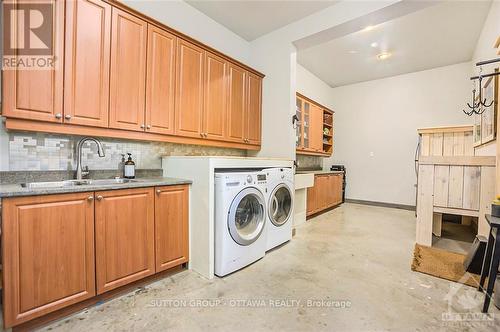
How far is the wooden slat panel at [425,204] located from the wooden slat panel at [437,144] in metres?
1.85

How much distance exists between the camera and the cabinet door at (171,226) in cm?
186

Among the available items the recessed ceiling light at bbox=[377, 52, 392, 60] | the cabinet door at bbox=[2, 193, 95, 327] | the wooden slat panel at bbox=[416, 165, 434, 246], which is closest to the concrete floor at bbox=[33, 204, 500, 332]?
the cabinet door at bbox=[2, 193, 95, 327]

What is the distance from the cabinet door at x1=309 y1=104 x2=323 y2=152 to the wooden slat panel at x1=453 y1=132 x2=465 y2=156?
7.50 ft

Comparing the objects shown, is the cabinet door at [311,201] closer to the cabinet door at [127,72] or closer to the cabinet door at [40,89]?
the cabinet door at [127,72]

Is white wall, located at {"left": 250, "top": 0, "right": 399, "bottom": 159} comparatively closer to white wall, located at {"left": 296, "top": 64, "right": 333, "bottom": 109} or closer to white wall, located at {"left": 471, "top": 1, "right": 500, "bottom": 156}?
white wall, located at {"left": 296, "top": 64, "right": 333, "bottom": 109}

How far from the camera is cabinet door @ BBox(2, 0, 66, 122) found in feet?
4.58

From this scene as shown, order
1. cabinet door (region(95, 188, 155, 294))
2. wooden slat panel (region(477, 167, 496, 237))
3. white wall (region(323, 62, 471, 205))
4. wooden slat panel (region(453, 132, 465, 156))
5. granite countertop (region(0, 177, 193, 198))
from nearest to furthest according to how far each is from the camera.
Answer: granite countertop (region(0, 177, 193, 198)) → cabinet door (region(95, 188, 155, 294)) → wooden slat panel (region(477, 167, 496, 237)) → wooden slat panel (region(453, 132, 465, 156)) → white wall (region(323, 62, 471, 205))

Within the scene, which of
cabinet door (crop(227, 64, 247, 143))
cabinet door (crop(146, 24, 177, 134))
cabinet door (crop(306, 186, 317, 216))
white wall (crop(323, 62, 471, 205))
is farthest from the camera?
white wall (crop(323, 62, 471, 205))

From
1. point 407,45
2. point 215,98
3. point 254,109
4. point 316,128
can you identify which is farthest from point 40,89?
point 407,45

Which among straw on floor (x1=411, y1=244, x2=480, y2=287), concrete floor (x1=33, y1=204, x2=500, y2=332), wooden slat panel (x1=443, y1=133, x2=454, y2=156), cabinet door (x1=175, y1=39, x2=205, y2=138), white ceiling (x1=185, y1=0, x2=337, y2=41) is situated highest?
white ceiling (x1=185, y1=0, x2=337, y2=41)

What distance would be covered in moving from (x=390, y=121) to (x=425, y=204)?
3.10 m

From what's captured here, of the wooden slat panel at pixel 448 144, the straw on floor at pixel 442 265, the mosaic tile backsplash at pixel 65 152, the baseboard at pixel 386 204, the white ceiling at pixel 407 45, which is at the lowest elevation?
the straw on floor at pixel 442 265

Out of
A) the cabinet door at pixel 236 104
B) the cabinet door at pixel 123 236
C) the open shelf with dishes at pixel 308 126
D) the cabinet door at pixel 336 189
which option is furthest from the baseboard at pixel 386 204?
the cabinet door at pixel 123 236

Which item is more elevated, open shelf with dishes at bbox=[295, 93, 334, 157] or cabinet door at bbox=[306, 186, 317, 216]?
open shelf with dishes at bbox=[295, 93, 334, 157]
